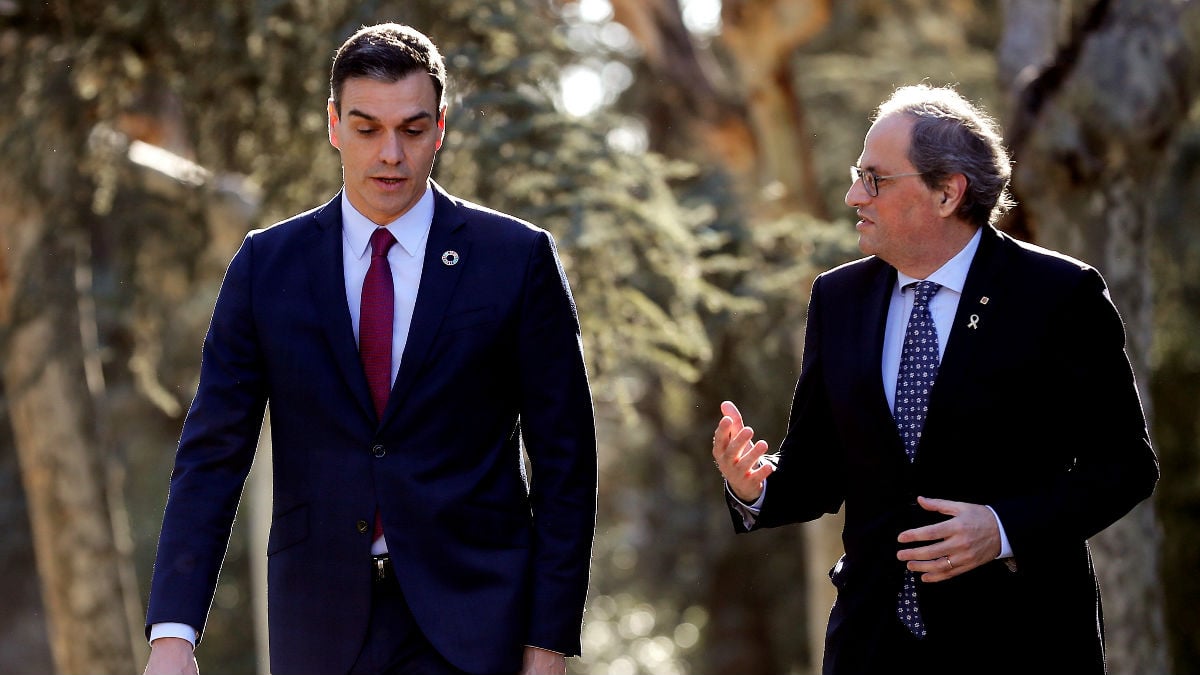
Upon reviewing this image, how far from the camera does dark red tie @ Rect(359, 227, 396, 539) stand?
3.81 meters

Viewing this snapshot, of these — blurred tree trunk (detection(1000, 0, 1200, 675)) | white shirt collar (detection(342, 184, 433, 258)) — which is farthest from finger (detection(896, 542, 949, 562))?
blurred tree trunk (detection(1000, 0, 1200, 675))

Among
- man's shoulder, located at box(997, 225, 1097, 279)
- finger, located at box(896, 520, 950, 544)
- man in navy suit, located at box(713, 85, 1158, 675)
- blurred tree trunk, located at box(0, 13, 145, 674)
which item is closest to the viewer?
finger, located at box(896, 520, 950, 544)

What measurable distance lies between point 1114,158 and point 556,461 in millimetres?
4820

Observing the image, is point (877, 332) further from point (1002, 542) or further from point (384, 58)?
point (384, 58)

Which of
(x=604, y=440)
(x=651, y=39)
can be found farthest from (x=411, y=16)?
(x=604, y=440)

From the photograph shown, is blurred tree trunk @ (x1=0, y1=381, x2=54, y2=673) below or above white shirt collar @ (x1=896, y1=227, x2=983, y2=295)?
below

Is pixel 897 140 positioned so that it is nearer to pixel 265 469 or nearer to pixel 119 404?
pixel 265 469

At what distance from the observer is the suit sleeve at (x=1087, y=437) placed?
3.57 metres

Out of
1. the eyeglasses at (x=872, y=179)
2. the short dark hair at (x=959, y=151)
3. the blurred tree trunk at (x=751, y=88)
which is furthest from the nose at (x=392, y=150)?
the blurred tree trunk at (x=751, y=88)

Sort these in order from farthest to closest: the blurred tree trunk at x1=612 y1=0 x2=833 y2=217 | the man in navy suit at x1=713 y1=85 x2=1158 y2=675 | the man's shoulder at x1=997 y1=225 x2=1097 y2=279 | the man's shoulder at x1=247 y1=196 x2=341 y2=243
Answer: the blurred tree trunk at x1=612 y1=0 x2=833 y2=217 < the man's shoulder at x1=247 y1=196 x2=341 y2=243 < the man's shoulder at x1=997 y1=225 x2=1097 y2=279 < the man in navy suit at x1=713 y1=85 x2=1158 y2=675

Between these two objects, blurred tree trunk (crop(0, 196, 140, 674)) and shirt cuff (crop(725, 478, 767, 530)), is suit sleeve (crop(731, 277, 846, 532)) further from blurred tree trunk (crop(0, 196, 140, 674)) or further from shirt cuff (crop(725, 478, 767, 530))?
blurred tree trunk (crop(0, 196, 140, 674))

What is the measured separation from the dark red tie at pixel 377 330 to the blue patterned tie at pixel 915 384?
1.21 m

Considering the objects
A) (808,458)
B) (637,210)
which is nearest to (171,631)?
(808,458)

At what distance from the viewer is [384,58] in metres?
3.79
